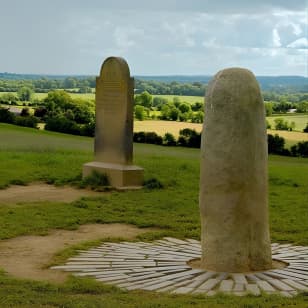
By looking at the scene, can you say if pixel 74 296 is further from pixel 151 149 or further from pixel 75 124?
pixel 75 124

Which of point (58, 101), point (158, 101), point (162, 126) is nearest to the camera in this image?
point (162, 126)

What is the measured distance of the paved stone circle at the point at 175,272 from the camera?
8.03 metres

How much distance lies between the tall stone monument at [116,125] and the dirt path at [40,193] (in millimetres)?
870

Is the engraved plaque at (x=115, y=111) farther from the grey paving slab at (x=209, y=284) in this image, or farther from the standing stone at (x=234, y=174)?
the grey paving slab at (x=209, y=284)

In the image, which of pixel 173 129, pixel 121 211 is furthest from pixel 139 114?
pixel 121 211

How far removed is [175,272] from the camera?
8711mm

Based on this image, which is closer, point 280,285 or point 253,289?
point 253,289

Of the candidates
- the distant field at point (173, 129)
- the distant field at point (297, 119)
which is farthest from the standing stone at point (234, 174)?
the distant field at point (297, 119)

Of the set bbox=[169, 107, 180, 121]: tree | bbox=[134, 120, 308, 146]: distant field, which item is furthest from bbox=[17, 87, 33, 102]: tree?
bbox=[134, 120, 308, 146]: distant field

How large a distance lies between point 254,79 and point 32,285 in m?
3.45

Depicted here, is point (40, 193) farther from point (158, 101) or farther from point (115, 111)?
point (158, 101)

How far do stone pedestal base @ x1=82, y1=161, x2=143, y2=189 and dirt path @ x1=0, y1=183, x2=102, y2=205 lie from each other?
732 millimetres

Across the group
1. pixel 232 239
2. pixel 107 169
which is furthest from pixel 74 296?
pixel 107 169

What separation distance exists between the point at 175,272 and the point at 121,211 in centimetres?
568
